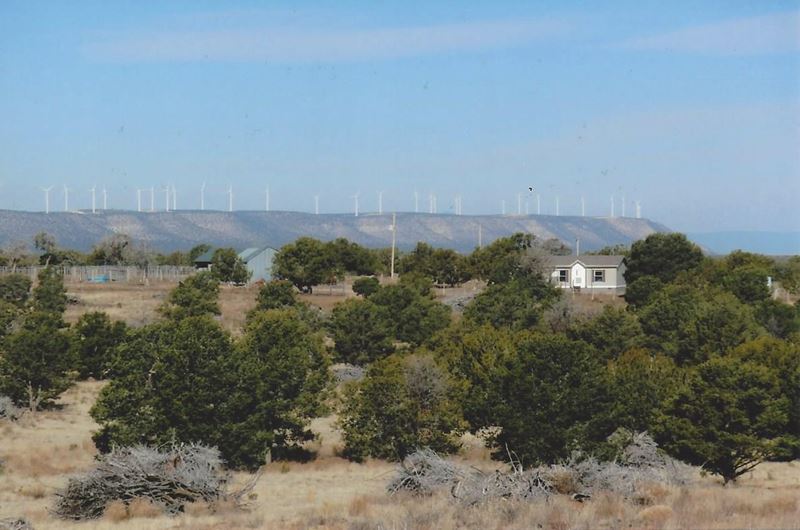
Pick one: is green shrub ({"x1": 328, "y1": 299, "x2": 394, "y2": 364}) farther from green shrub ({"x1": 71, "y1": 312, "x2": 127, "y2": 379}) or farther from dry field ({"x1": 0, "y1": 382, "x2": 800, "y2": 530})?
dry field ({"x1": 0, "y1": 382, "x2": 800, "y2": 530})

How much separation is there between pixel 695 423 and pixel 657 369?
7.82 meters

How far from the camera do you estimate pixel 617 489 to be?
22719 millimetres

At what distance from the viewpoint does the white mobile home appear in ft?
398

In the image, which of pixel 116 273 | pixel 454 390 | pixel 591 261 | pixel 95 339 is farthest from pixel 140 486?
pixel 116 273

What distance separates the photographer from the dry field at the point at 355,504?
1847 centimetres

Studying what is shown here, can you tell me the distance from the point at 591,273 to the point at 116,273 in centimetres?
6301

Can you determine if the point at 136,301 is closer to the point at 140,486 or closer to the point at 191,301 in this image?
the point at 191,301

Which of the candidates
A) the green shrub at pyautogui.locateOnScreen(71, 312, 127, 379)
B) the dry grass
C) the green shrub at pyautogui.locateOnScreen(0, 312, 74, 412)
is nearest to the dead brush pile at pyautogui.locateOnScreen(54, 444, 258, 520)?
the green shrub at pyautogui.locateOnScreen(0, 312, 74, 412)

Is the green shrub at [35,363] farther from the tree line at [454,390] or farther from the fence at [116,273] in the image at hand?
the fence at [116,273]

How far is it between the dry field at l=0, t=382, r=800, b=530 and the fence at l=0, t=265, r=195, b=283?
8464 centimetres

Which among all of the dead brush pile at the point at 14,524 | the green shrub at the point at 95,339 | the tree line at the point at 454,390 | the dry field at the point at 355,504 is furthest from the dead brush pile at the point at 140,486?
the green shrub at the point at 95,339

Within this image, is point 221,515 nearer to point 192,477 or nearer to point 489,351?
point 192,477

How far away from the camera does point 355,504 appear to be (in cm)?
2470

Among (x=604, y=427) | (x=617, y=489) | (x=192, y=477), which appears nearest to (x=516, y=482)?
(x=617, y=489)
